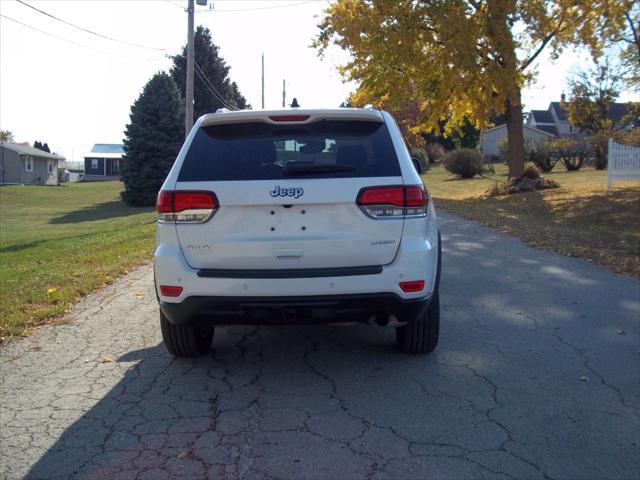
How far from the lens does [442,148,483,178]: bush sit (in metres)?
38.1

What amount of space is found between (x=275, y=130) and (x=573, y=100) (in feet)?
71.2

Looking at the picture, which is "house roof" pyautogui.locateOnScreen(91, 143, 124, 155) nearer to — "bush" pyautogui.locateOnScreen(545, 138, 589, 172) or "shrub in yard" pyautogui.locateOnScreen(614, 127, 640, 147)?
"bush" pyautogui.locateOnScreen(545, 138, 589, 172)

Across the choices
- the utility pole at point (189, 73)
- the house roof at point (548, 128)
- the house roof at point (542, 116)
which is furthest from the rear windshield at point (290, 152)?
the house roof at point (542, 116)

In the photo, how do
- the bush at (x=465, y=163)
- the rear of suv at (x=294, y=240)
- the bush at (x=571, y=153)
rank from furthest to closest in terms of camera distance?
the bush at (x=571, y=153) → the bush at (x=465, y=163) → the rear of suv at (x=294, y=240)

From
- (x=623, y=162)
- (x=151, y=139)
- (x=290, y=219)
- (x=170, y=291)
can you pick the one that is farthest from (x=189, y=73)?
(x=290, y=219)

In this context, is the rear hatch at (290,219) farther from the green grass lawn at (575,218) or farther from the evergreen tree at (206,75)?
the evergreen tree at (206,75)

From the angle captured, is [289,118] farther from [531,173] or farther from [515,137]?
[531,173]

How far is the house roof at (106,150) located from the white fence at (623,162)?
65.7m

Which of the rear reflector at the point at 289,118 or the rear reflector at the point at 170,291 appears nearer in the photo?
the rear reflector at the point at 170,291

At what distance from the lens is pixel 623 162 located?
22.1 metres

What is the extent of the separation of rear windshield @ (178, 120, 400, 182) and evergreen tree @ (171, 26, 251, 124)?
46.1 meters

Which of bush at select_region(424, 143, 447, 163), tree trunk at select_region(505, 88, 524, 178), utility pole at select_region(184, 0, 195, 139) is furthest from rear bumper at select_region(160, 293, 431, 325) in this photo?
bush at select_region(424, 143, 447, 163)

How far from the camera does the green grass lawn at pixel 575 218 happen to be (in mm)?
10904

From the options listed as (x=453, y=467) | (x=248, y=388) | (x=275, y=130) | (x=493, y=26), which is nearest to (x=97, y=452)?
(x=248, y=388)
